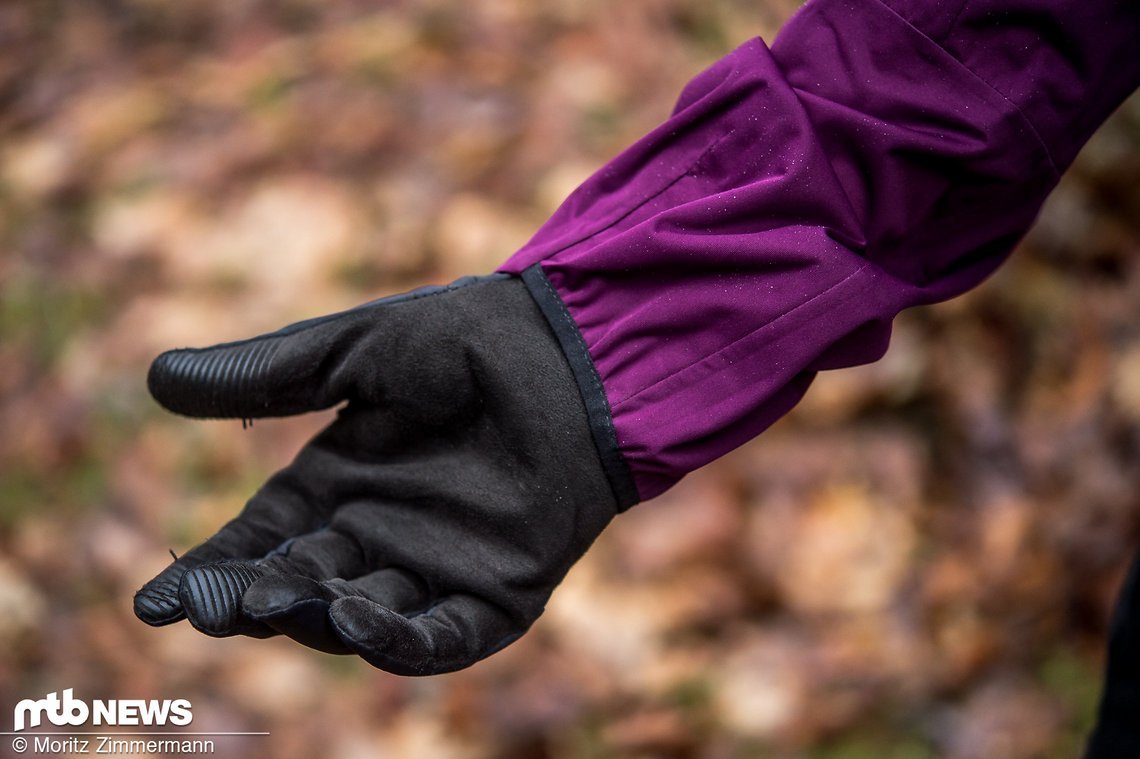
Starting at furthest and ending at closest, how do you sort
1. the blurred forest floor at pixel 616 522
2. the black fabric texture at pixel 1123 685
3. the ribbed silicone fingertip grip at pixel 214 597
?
the blurred forest floor at pixel 616 522, the black fabric texture at pixel 1123 685, the ribbed silicone fingertip grip at pixel 214 597

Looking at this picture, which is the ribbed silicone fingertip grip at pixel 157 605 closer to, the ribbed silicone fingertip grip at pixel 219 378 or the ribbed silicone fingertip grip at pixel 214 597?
the ribbed silicone fingertip grip at pixel 214 597

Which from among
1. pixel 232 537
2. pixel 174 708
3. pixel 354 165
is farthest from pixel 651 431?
pixel 354 165

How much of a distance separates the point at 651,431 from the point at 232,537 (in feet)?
1.32

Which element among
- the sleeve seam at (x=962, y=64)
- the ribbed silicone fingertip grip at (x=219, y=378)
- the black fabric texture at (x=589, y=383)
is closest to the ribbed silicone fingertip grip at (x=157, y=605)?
the ribbed silicone fingertip grip at (x=219, y=378)

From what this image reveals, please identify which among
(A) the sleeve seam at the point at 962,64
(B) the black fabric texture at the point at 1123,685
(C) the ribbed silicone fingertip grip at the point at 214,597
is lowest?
(B) the black fabric texture at the point at 1123,685

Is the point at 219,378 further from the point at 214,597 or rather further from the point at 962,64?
the point at 962,64

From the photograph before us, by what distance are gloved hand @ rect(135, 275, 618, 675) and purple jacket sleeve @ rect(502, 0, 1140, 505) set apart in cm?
4

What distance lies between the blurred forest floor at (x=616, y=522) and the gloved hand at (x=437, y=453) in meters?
0.75

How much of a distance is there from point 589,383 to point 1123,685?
2.48 feet

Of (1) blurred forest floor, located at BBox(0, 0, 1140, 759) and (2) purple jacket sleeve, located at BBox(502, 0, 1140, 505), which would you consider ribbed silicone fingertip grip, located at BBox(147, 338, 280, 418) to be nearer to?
(2) purple jacket sleeve, located at BBox(502, 0, 1140, 505)

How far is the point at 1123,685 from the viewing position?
114cm

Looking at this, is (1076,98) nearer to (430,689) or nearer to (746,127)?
(746,127)

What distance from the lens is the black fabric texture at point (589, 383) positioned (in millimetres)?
892

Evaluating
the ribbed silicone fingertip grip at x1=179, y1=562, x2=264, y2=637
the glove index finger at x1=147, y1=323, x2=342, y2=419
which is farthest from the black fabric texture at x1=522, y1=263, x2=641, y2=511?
the ribbed silicone fingertip grip at x1=179, y1=562, x2=264, y2=637
